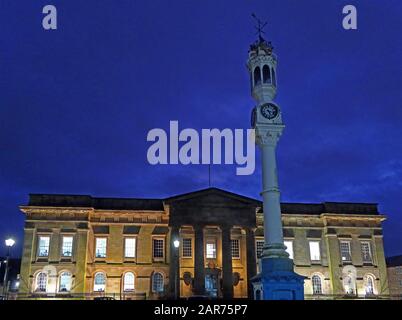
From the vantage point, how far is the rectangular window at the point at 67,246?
42.8m

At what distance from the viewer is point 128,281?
143ft

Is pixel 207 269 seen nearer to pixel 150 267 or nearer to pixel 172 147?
pixel 150 267

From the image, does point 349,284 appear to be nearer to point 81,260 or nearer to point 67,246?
point 81,260

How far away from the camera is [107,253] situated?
144ft

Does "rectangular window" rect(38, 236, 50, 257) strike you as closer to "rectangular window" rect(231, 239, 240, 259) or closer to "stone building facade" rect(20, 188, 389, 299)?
"stone building facade" rect(20, 188, 389, 299)

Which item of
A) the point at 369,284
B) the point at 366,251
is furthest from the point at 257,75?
the point at 369,284

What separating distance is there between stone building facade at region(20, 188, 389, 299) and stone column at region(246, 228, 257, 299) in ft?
0.31

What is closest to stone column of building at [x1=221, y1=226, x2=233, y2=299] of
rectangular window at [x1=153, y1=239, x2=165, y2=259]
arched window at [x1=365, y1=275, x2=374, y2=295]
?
rectangular window at [x1=153, y1=239, x2=165, y2=259]

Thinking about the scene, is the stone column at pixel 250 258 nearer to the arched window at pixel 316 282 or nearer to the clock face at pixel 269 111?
the arched window at pixel 316 282

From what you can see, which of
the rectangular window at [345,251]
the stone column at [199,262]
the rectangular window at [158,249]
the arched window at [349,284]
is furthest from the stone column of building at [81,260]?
the rectangular window at [345,251]

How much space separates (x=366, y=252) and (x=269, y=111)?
25.6m

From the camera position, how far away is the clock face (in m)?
28.5

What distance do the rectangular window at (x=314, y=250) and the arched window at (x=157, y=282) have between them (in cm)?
1580
